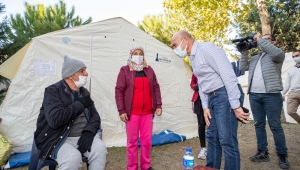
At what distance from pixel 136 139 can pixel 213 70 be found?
1.43 metres

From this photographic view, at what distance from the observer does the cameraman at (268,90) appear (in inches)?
118

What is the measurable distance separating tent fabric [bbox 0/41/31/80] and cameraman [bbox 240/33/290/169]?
3.62 m

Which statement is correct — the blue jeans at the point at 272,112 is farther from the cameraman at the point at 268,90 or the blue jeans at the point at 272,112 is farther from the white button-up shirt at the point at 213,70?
the white button-up shirt at the point at 213,70

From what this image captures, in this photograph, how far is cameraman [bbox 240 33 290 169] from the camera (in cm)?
299

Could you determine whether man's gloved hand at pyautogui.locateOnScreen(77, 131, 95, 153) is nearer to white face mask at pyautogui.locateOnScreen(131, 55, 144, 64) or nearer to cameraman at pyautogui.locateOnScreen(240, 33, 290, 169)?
white face mask at pyautogui.locateOnScreen(131, 55, 144, 64)

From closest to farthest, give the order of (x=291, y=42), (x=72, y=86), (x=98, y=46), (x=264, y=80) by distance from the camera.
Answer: (x=72, y=86) → (x=264, y=80) → (x=98, y=46) → (x=291, y=42)

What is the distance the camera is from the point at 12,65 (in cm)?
380

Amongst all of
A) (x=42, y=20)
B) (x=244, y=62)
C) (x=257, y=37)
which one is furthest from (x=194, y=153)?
(x=42, y=20)

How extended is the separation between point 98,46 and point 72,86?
2.20 m

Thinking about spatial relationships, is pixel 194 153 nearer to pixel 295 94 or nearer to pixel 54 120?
pixel 295 94

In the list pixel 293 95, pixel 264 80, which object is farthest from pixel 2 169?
pixel 293 95

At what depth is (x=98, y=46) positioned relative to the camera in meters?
4.45

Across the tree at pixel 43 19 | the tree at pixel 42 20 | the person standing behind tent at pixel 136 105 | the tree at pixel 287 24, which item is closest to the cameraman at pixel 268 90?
the person standing behind tent at pixel 136 105

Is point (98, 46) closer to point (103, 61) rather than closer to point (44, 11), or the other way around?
point (103, 61)
